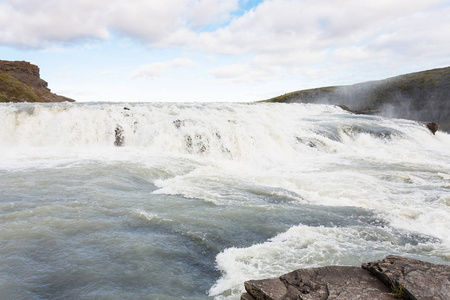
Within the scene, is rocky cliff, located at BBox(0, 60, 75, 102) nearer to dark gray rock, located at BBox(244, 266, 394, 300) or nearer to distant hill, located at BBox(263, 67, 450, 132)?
distant hill, located at BBox(263, 67, 450, 132)

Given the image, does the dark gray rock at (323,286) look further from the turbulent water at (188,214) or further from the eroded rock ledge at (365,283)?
the turbulent water at (188,214)

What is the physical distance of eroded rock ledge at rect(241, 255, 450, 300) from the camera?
3508mm

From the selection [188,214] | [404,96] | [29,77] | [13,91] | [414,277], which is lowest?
[188,214]

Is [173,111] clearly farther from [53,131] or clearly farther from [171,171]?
[171,171]

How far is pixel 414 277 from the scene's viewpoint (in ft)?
12.0

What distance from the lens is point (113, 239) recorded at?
6.78 metres

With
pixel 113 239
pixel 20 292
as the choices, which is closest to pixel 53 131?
pixel 113 239

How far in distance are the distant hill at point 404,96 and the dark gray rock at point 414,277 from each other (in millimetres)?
50365

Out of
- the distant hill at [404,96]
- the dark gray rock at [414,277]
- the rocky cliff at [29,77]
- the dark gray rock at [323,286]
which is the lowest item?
the dark gray rock at [323,286]

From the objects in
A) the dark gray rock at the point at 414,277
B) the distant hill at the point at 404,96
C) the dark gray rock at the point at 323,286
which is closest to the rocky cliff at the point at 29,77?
the distant hill at the point at 404,96

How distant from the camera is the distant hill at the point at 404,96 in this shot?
52188mm

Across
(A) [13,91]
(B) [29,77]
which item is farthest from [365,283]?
(B) [29,77]

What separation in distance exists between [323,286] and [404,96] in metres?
Answer: 67.4

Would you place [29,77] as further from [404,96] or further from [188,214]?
[188,214]
